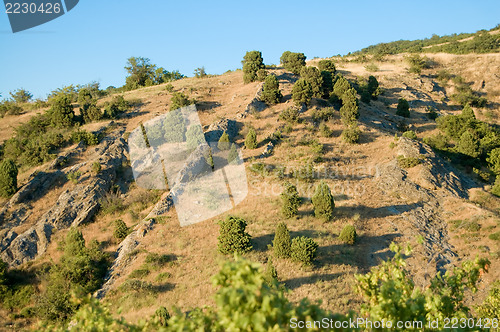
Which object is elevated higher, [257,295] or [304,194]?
[257,295]

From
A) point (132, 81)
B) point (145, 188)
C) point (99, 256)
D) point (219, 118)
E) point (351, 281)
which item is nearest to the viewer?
point (351, 281)

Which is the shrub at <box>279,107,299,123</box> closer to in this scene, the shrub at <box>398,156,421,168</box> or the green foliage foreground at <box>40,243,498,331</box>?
the shrub at <box>398,156,421,168</box>

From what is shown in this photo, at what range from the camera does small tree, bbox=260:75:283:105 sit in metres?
40.4

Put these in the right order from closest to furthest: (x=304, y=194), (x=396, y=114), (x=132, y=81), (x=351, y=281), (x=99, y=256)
Answer: 1. (x=351, y=281)
2. (x=99, y=256)
3. (x=304, y=194)
4. (x=396, y=114)
5. (x=132, y=81)

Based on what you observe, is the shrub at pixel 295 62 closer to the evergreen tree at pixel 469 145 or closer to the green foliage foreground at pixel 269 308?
the evergreen tree at pixel 469 145

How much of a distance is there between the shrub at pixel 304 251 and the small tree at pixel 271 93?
25425mm

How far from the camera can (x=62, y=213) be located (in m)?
25.6

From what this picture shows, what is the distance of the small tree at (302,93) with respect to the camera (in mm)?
38578

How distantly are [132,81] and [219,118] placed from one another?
32.1 m

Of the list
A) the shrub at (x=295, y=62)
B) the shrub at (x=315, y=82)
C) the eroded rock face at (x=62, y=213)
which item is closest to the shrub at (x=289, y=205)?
the eroded rock face at (x=62, y=213)

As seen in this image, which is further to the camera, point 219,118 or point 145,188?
point 219,118

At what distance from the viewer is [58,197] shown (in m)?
27.7

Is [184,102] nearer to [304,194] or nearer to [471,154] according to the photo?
[304,194]

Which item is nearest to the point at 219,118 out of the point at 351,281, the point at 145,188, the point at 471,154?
the point at 145,188
